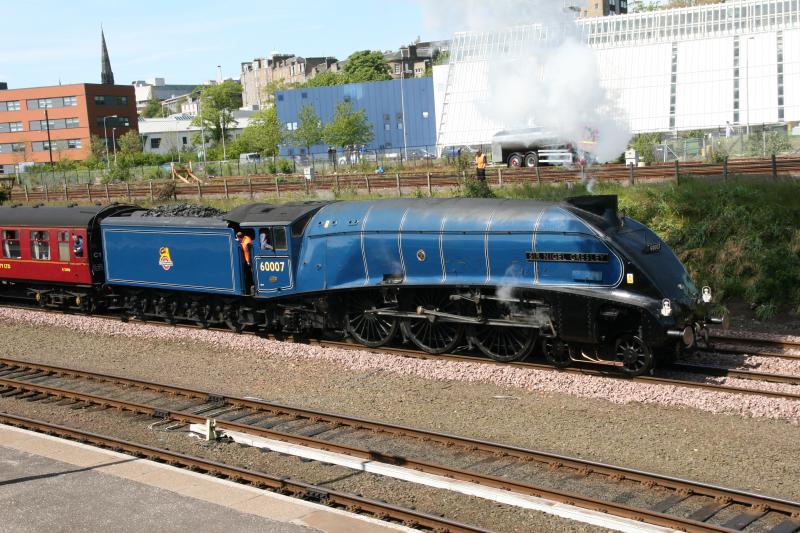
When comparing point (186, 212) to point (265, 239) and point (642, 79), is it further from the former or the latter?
point (642, 79)

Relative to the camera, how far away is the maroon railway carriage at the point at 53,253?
2323 centimetres

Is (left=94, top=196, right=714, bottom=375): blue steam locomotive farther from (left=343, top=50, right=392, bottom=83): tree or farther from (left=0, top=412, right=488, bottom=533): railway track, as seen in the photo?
(left=343, top=50, right=392, bottom=83): tree

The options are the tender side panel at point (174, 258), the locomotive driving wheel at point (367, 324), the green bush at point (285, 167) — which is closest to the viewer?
the locomotive driving wheel at point (367, 324)

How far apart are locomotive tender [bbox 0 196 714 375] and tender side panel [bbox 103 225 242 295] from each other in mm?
36

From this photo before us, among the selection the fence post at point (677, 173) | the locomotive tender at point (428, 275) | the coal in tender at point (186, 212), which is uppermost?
the fence post at point (677, 173)

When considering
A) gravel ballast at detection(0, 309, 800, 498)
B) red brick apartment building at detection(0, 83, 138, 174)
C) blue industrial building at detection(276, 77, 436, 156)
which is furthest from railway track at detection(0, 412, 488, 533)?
red brick apartment building at detection(0, 83, 138, 174)

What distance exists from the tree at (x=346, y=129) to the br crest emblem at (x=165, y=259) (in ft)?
142

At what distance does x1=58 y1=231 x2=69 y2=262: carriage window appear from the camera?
77.2 ft

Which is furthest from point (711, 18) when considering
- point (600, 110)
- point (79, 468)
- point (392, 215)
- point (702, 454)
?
point (79, 468)

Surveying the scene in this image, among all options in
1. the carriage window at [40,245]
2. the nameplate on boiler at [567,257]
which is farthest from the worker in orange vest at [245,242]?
the carriage window at [40,245]

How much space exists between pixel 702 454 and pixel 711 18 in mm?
44917

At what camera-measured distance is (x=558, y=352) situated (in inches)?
596

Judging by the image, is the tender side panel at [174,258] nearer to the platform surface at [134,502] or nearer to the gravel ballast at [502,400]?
the gravel ballast at [502,400]

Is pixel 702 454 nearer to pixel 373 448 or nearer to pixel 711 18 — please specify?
pixel 373 448
